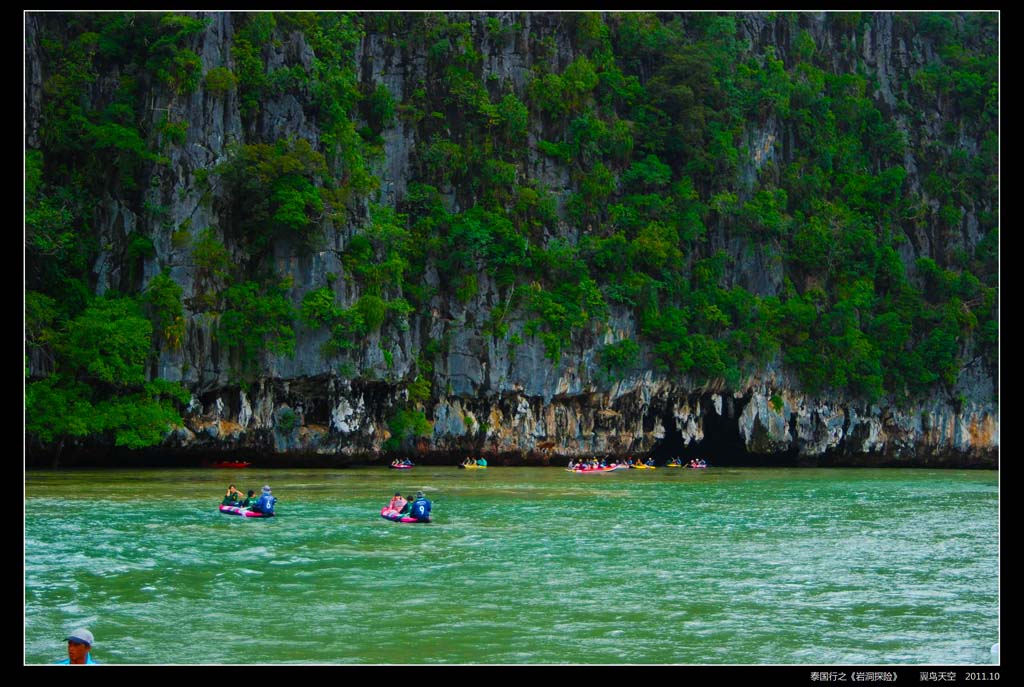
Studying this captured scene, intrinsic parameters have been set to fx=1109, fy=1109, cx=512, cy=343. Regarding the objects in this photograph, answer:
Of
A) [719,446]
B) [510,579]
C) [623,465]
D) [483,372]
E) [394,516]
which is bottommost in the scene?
[510,579]

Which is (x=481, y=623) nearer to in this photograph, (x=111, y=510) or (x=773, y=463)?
(x=111, y=510)

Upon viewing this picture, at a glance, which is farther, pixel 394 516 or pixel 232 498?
pixel 232 498

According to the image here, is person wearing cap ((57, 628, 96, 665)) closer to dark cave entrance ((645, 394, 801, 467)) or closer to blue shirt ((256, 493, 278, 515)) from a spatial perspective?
blue shirt ((256, 493, 278, 515))

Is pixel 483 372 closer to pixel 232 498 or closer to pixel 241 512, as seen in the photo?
pixel 232 498

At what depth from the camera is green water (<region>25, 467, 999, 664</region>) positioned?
11859mm

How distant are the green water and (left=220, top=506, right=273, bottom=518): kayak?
356 mm

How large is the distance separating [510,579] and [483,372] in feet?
88.4

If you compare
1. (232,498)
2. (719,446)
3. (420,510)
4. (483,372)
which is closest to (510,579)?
(420,510)

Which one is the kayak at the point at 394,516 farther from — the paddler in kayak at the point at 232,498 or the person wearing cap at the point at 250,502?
the paddler in kayak at the point at 232,498

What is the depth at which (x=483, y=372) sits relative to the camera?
42531 millimetres

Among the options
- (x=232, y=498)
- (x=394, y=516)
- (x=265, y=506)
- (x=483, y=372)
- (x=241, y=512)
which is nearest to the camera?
(x=394, y=516)

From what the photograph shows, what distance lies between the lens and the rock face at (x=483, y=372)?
37625mm

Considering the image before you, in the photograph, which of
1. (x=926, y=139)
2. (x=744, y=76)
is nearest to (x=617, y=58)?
(x=744, y=76)

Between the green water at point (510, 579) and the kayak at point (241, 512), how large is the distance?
0.36 meters
